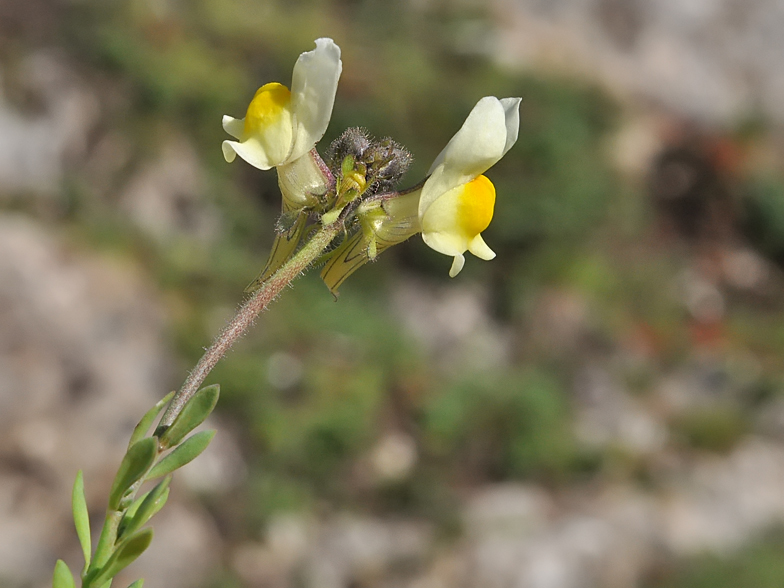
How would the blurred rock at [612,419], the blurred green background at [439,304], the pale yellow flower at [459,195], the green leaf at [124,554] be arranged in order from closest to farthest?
the green leaf at [124,554], the pale yellow flower at [459,195], the blurred green background at [439,304], the blurred rock at [612,419]

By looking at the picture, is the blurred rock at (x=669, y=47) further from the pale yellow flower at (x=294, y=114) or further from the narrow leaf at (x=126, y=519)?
the narrow leaf at (x=126, y=519)

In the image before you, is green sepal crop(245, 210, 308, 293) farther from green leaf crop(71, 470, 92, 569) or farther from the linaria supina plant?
green leaf crop(71, 470, 92, 569)

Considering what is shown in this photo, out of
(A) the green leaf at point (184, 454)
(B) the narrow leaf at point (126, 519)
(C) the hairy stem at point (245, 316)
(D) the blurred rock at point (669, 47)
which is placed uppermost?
(D) the blurred rock at point (669, 47)

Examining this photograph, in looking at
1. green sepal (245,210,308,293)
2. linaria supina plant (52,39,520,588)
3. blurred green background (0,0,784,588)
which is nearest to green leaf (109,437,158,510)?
linaria supina plant (52,39,520,588)

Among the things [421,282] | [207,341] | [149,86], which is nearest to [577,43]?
[421,282]

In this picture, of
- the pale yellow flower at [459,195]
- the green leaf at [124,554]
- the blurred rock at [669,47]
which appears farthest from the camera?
the blurred rock at [669,47]

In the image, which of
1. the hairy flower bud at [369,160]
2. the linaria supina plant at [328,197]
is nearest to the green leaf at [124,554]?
the linaria supina plant at [328,197]

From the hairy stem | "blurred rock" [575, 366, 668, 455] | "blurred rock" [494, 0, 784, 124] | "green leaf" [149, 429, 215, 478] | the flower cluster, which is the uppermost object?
"blurred rock" [494, 0, 784, 124]
